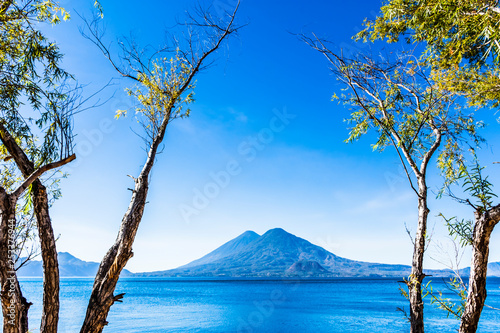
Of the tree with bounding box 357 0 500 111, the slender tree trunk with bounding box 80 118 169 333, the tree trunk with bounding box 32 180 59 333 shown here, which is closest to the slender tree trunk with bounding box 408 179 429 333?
the tree with bounding box 357 0 500 111

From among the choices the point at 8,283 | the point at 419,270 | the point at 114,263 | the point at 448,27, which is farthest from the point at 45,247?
the point at 448,27

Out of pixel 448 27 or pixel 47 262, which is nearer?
pixel 47 262

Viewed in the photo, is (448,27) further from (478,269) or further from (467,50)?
(478,269)

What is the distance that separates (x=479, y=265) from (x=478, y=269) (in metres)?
0.04

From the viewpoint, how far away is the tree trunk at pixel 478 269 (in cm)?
304

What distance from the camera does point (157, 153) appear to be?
13.4 feet

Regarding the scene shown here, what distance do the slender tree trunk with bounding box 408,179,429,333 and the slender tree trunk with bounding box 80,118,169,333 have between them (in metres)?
3.75

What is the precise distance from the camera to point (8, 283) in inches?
123

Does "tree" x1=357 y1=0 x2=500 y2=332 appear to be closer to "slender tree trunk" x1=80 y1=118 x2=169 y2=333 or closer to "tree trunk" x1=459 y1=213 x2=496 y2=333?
"tree trunk" x1=459 y1=213 x2=496 y2=333

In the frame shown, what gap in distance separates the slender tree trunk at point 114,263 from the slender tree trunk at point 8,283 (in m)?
0.67

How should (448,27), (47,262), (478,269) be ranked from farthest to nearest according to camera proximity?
(448,27) < (47,262) < (478,269)

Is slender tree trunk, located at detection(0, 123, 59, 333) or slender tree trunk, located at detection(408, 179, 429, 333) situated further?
slender tree trunk, located at detection(408, 179, 429, 333)

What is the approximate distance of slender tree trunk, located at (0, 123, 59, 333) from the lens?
10.6 ft

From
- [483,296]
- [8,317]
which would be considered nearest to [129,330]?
[8,317]
